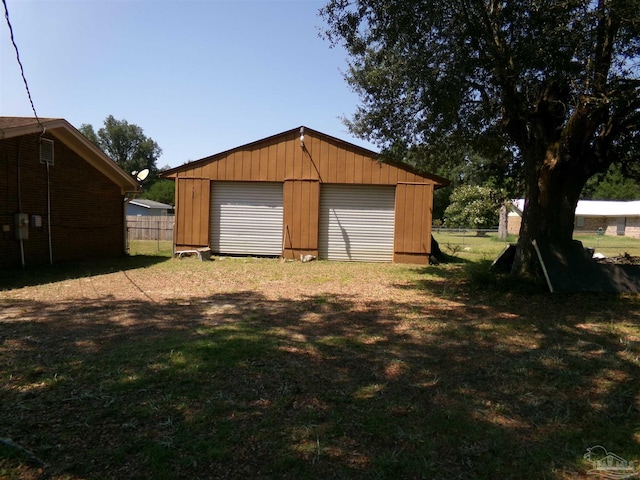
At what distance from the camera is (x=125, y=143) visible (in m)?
65.2

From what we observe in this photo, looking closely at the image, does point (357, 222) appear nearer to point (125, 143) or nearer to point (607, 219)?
point (607, 219)

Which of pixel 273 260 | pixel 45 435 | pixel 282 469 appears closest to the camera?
pixel 282 469

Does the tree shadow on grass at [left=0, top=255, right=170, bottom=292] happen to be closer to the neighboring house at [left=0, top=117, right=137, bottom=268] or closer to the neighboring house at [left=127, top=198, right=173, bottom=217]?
the neighboring house at [left=0, top=117, right=137, bottom=268]

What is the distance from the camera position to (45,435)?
2.94 meters

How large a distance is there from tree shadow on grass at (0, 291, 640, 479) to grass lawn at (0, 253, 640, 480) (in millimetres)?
15

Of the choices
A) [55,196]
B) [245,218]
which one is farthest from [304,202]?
[55,196]

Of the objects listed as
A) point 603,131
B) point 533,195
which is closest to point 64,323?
point 533,195

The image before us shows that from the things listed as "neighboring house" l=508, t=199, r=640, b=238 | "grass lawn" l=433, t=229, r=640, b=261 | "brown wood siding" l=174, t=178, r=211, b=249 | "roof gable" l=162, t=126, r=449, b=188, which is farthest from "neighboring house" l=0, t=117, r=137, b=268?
Answer: "neighboring house" l=508, t=199, r=640, b=238

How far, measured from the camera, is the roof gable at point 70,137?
10.6 m

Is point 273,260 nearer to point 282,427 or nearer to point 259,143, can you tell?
point 259,143

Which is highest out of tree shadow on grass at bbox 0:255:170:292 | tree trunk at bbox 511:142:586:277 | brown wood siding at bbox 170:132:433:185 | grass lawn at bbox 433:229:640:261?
brown wood siding at bbox 170:132:433:185

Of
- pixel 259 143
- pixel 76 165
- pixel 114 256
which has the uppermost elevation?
pixel 259 143

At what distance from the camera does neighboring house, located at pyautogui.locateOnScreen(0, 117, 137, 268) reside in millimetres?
10844

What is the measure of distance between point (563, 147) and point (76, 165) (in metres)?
12.9
